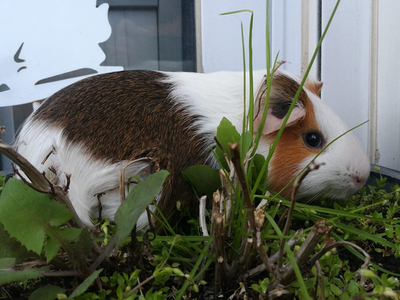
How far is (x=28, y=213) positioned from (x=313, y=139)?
0.87 metres

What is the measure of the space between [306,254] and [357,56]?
129cm

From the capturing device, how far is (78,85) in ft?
3.92

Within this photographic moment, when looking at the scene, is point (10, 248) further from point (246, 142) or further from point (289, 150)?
point (289, 150)

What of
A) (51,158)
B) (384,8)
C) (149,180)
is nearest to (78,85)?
(51,158)

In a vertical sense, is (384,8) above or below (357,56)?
above

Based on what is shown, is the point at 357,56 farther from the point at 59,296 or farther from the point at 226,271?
the point at 59,296

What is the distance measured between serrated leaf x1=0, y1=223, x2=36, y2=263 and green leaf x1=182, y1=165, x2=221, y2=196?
1.47 ft

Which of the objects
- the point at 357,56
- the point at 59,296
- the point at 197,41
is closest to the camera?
the point at 59,296

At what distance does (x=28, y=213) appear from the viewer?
0.63m

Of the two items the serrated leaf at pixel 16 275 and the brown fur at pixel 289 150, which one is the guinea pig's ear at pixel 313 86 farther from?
the serrated leaf at pixel 16 275

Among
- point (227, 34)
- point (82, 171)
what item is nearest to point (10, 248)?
point (82, 171)

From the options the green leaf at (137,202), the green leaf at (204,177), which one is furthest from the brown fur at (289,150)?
the green leaf at (137,202)

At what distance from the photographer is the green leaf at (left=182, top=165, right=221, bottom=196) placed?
1023mm

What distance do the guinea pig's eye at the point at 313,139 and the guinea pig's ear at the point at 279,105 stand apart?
77 millimetres
